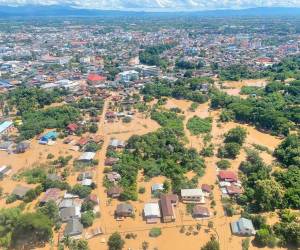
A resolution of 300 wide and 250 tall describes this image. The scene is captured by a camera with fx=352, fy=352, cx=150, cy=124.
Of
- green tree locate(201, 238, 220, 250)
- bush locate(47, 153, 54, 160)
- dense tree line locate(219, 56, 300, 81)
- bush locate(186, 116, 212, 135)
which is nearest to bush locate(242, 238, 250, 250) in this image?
green tree locate(201, 238, 220, 250)

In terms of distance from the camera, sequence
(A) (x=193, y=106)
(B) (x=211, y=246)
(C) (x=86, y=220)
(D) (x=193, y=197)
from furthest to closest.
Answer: (A) (x=193, y=106) → (D) (x=193, y=197) → (C) (x=86, y=220) → (B) (x=211, y=246)

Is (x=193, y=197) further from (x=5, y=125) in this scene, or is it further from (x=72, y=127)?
(x=5, y=125)

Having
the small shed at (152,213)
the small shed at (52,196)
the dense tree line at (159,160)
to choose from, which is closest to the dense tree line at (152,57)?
the dense tree line at (159,160)

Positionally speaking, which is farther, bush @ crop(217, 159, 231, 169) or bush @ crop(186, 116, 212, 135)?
bush @ crop(186, 116, 212, 135)

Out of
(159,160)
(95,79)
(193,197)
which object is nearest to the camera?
(193,197)

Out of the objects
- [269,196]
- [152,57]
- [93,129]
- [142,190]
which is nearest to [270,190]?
[269,196]

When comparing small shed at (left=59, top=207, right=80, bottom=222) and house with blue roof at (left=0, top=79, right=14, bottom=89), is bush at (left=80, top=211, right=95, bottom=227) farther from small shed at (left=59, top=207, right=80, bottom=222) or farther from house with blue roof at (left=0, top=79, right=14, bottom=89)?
house with blue roof at (left=0, top=79, right=14, bottom=89)

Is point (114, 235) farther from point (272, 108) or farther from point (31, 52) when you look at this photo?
point (31, 52)

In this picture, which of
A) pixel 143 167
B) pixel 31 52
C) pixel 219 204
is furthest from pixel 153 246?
pixel 31 52
